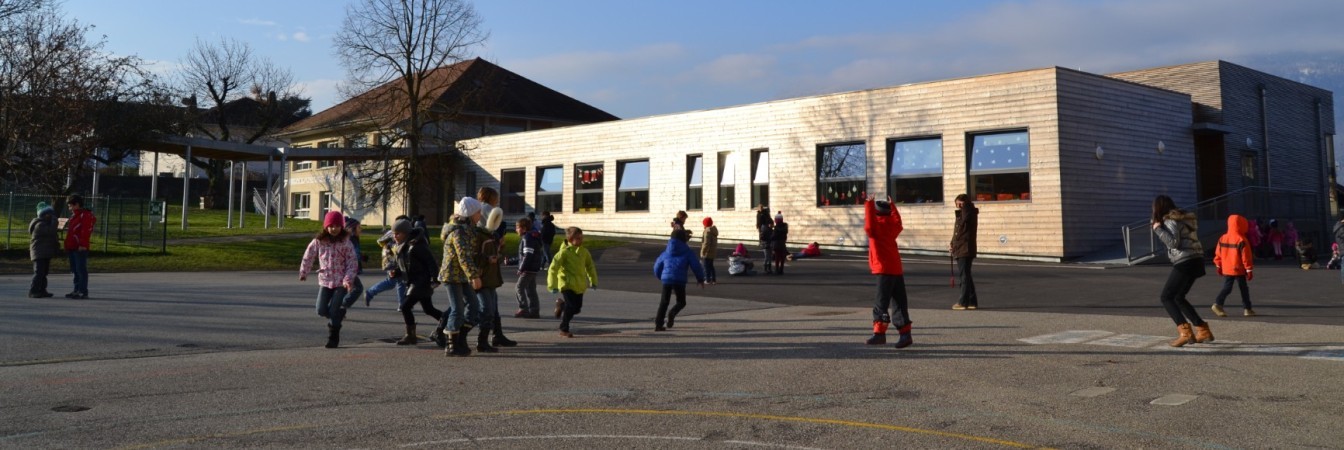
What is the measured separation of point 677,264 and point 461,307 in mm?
3299

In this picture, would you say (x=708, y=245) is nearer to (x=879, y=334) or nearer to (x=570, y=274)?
(x=570, y=274)

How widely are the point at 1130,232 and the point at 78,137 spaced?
30593 millimetres

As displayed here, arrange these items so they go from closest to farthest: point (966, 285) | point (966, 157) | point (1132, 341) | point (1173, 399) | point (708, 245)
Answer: point (1173, 399) < point (1132, 341) < point (966, 285) < point (708, 245) < point (966, 157)

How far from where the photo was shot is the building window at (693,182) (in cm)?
3400

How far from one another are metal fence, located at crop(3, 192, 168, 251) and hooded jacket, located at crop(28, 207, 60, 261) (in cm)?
1186

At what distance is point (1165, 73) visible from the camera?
33.6 metres

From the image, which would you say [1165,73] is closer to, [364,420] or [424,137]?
[424,137]

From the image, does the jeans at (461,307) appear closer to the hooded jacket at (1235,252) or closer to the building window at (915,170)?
the hooded jacket at (1235,252)

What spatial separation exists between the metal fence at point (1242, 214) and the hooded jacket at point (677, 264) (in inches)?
665

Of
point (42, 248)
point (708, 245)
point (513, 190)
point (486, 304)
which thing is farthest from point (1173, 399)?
point (513, 190)

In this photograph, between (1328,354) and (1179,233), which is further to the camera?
(1179,233)

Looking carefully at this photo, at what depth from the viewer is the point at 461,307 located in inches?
363

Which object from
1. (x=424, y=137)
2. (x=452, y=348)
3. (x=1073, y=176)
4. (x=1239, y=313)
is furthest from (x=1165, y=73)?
(x=452, y=348)

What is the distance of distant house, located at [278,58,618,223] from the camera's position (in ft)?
139
